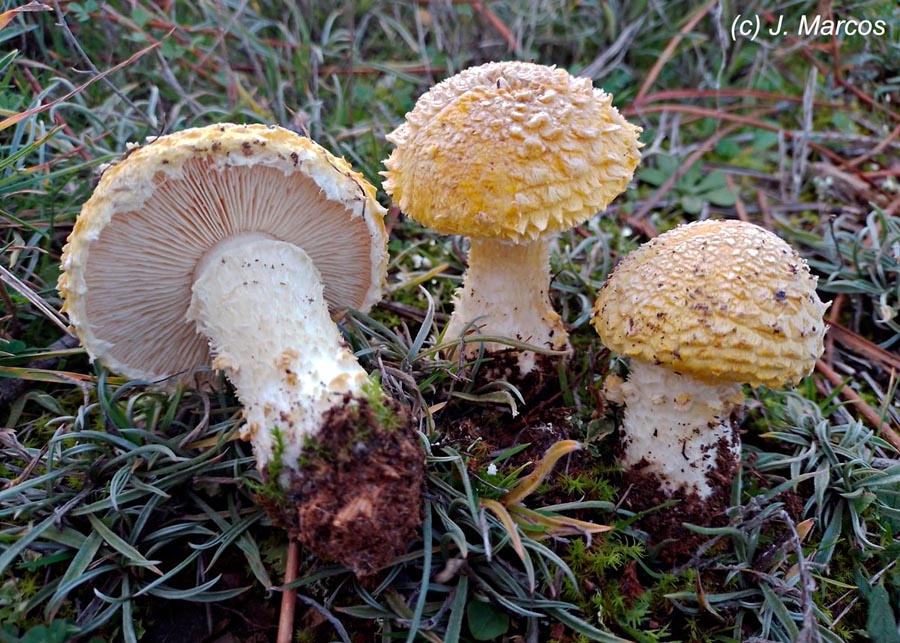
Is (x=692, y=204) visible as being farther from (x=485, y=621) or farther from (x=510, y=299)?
(x=485, y=621)

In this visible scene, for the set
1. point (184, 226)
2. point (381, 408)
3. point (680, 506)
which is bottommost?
point (680, 506)

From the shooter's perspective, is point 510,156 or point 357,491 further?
point 510,156

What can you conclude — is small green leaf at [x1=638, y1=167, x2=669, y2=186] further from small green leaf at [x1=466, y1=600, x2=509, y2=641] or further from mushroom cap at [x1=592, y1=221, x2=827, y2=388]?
small green leaf at [x1=466, y1=600, x2=509, y2=641]

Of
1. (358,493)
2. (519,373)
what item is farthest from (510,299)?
(358,493)

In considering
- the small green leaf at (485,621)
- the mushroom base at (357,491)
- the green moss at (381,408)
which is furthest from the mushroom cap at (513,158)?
the small green leaf at (485,621)

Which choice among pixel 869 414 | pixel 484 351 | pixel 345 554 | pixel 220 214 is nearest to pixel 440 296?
pixel 484 351

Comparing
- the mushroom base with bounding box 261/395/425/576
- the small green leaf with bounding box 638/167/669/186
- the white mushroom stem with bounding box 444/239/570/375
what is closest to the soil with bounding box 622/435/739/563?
the white mushroom stem with bounding box 444/239/570/375

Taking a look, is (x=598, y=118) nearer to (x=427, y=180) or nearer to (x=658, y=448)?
(x=427, y=180)
